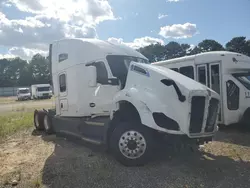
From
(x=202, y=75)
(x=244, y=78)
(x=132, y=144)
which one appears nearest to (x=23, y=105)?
(x=202, y=75)

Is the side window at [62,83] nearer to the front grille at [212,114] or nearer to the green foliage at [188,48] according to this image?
the front grille at [212,114]

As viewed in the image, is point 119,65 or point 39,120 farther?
point 39,120

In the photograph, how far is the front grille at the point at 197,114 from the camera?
220 inches

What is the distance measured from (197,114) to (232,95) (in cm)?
505

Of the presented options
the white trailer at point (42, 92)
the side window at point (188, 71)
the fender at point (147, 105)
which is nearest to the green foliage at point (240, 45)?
the white trailer at point (42, 92)

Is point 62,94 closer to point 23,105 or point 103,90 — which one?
point 103,90

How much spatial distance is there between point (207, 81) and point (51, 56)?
6040 millimetres

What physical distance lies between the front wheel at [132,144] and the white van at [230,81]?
524 cm

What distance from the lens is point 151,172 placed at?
557cm

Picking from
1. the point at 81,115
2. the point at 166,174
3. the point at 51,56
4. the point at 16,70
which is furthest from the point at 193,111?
the point at 16,70

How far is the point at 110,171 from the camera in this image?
5699 millimetres

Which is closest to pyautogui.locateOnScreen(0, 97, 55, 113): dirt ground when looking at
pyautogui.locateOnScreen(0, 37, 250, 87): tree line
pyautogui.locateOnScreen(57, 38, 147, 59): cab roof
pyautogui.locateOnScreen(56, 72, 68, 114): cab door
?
pyautogui.locateOnScreen(56, 72, 68, 114): cab door

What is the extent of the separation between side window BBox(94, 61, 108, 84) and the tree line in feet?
137

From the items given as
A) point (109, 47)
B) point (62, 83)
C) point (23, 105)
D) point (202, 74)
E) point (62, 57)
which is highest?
point (109, 47)
